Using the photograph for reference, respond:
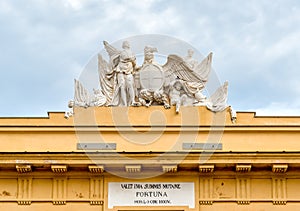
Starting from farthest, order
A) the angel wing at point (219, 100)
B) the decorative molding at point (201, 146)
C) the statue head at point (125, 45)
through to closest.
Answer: the statue head at point (125, 45)
the angel wing at point (219, 100)
the decorative molding at point (201, 146)

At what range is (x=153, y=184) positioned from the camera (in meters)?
29.1

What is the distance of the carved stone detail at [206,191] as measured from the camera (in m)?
28.7

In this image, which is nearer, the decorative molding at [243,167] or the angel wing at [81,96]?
the decorative molding at [243,167]

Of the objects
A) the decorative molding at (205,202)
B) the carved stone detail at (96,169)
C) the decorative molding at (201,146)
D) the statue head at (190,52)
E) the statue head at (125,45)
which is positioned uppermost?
the statue head at (125,45)

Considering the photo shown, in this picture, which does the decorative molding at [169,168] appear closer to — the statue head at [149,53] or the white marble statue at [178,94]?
the white marble statue at [178,94]

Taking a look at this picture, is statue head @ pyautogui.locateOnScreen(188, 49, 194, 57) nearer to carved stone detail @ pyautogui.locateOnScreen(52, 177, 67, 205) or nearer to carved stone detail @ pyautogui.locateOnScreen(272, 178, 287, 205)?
carved stone detail @ pyautogui.locateOnScreen(272, 178, 287, 205)

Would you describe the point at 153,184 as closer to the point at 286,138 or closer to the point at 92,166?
the point at 92,166

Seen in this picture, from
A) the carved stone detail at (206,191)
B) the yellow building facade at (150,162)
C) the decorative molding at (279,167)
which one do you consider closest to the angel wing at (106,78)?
the yellow building facade at (150,162)

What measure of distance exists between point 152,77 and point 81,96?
250 cm

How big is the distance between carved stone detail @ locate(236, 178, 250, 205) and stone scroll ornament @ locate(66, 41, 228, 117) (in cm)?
257

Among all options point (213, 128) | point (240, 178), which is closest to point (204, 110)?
point (213, 128)

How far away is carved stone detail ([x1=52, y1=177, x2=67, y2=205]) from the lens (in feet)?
94.2

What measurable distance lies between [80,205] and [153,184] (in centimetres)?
244

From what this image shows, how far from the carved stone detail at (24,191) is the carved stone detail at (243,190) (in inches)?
263
